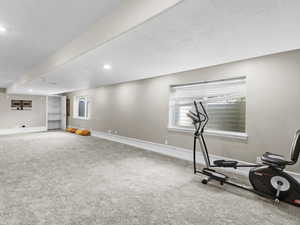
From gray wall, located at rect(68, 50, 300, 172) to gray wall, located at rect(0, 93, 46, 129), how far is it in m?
6.94

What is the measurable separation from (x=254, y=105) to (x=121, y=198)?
2907 mm

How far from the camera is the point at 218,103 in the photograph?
377 centimetres

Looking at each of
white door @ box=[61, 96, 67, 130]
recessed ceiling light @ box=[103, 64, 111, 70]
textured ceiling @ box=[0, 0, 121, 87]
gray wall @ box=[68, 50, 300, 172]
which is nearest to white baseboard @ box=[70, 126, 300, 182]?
gray wall @ box=[68, 50, 300, 172]

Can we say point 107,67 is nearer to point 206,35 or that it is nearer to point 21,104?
point 206,35

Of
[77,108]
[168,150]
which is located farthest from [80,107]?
[168,150]

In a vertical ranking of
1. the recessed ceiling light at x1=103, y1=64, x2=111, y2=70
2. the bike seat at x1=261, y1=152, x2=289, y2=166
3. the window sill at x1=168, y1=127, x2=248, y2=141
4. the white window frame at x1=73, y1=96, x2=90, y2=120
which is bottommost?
the bike seat at x1=261, y1=152, x2=289, y2=166

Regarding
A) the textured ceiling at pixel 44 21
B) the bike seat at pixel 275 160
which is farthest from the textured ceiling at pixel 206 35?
the bike seat at pixel 275 160

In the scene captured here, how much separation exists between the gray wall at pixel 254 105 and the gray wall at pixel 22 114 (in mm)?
6935

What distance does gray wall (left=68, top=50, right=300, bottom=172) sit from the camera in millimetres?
2754

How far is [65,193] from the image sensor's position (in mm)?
2244

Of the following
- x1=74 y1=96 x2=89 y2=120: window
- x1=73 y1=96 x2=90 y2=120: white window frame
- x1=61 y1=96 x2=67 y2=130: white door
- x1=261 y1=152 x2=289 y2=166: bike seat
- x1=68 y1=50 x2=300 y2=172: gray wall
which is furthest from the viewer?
x1=61 y1=96 x2=67 y2=130: white door

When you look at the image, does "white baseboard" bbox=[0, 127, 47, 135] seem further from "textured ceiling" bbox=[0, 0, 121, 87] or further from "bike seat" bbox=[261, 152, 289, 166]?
"bike seat" bbox=[261, 152, 289, 166]

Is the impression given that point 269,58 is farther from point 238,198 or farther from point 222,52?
point 238,198

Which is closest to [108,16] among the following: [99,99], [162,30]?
[162,30]
